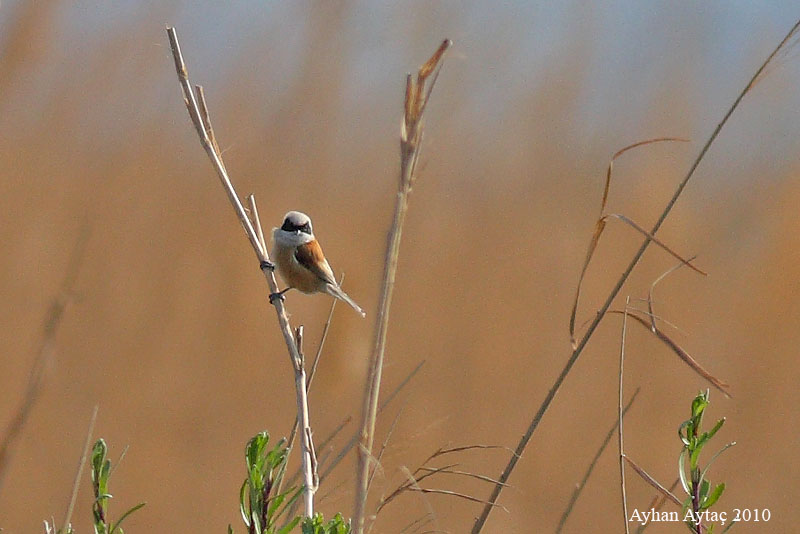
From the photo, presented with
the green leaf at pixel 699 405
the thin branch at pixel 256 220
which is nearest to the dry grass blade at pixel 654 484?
the green leaf at pixel 699 405

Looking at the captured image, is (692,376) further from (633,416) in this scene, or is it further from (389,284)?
(389,284)

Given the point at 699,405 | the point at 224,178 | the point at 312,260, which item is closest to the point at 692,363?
the point at 699,405

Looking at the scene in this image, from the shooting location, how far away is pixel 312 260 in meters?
1.67

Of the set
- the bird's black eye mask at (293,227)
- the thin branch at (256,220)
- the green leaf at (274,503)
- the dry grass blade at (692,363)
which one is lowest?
the green leaf at (274,503)

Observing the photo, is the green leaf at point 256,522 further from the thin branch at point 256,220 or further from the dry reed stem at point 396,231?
the thin branch at point 256,220

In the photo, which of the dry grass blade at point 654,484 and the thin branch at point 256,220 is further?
the thin branch at point 256,220

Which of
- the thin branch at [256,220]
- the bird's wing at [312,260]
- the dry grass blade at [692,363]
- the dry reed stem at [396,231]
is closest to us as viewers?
the dry reed stem at [396,231]

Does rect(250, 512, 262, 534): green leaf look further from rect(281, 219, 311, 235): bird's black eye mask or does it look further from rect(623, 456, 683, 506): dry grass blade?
rect(281, 219, 311, 235): bird's black eye mask

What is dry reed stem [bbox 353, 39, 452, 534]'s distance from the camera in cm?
48

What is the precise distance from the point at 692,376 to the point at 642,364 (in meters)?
0.16

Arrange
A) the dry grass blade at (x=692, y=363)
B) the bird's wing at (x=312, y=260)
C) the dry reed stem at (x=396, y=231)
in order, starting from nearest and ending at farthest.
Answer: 1. the dry reed stem at (x=396, y=231)
2. the dry grass blade at (x=692, y=363)
3. the bird's wing at (x=312, y=260)

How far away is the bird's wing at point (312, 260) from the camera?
167 cm

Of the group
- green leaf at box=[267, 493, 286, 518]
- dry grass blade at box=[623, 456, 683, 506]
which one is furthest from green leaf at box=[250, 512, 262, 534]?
dry grass blade at box=[623, 456, 683, 506]

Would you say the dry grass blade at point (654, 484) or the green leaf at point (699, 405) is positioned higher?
the green leaf at point (699, 405)
